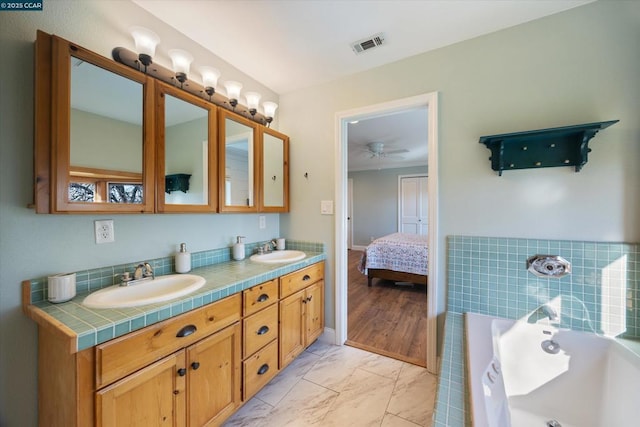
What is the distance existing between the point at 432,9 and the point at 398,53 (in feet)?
1.33

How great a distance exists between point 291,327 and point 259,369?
36 centimetres

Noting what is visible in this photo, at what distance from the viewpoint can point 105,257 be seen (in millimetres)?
1273

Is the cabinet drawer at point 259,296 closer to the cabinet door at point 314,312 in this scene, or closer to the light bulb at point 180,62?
the cabinet door at point 314,312

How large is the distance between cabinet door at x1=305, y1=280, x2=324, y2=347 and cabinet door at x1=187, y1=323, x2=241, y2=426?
2.35ft

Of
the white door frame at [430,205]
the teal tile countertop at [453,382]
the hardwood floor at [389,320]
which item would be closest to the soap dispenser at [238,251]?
the white door frame at [430,205]

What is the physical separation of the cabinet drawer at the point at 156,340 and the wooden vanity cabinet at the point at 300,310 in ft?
1.65

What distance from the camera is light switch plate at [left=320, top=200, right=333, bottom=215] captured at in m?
2.22

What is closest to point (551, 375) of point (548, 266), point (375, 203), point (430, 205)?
point (548, 266)

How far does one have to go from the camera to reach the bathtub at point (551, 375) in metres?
1.10

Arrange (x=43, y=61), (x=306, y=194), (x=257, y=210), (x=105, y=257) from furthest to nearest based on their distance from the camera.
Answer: (x=306, y=194) < (x=257, y=210) < (x=105, y=257) < (x=43, y=61)

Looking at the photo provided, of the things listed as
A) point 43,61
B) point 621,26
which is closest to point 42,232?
point 43,61

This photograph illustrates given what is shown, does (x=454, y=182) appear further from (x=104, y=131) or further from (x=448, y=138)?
(x=104, y=131)

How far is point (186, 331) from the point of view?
1.12 m

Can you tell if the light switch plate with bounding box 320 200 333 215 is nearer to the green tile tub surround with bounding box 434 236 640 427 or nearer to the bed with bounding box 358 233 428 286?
the green tile tub surround with bounding box 434 236 640 427
